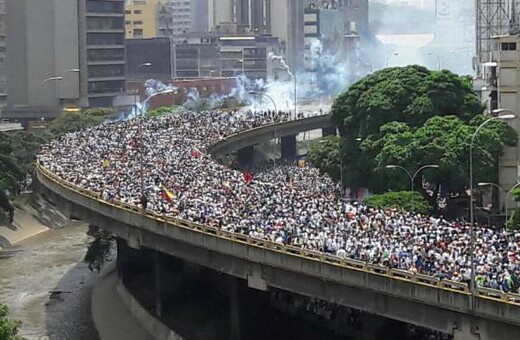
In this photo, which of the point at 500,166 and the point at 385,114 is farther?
the point at 385,114

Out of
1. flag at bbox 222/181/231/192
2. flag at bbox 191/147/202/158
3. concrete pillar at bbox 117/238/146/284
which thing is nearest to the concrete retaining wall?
concrete pillar at bbox 117/238/146/284

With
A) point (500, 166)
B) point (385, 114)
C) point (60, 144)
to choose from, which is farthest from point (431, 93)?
point (60, 144)

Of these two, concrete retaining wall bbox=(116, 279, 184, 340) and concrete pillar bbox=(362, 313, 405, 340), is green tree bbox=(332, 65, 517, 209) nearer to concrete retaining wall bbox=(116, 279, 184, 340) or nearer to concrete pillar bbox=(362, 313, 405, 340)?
concrete retaining wall bbox=(116, 279, 184, 340)

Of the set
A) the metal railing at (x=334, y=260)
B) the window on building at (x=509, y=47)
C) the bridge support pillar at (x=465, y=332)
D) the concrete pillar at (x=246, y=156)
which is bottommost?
the concrete pillar at (x=246, y=156)

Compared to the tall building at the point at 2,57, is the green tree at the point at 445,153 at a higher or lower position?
lower

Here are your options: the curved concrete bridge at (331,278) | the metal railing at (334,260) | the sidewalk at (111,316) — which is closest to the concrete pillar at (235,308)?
the curved concrete bridge at (331,278)

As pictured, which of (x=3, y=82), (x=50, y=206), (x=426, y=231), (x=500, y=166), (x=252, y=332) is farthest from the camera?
(x=3, y=82)

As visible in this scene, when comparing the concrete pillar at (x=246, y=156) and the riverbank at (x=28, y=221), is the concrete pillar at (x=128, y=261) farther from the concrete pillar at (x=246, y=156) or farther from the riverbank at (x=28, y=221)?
the concrete pillar at (x=246, y=156)

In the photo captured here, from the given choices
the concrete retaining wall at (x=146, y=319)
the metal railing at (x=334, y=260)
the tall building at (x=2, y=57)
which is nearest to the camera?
the metal railing at (x=334, y=260)

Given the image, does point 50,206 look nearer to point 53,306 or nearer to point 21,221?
point 21,221
